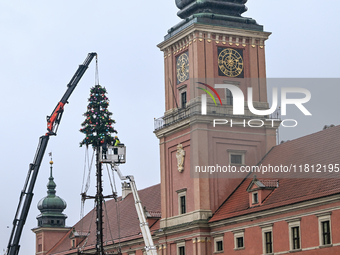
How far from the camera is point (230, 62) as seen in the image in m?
59.5

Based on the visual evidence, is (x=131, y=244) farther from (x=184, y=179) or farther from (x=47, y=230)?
(x=47, y=230)

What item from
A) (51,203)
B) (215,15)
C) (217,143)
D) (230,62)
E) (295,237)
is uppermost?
(215,15)

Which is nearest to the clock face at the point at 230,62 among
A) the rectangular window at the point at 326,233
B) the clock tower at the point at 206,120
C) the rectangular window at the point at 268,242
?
the clock tower at the point at 206,120

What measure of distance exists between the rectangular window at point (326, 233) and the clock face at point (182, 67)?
59.7ft

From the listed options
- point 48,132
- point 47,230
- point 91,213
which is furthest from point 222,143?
point 47,230

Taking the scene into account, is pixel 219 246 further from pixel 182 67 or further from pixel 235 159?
pixel 182 67

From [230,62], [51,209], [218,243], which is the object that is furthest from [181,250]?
[51,209]

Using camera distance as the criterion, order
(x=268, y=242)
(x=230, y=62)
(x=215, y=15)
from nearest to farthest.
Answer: (x=268, y=242) < (x=230, y=62) < (x=215, y=15)

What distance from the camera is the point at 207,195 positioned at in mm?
56812

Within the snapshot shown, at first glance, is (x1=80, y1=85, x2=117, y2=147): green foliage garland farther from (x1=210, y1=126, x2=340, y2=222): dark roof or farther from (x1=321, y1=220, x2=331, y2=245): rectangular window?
(x1=321, y1=220, x2=331, y2=245): rectangular window

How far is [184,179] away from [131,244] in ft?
40.7

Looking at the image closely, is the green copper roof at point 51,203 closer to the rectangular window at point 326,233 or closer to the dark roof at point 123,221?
the dark roof at point 123,221

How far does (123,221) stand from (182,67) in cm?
1985

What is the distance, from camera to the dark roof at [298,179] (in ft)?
156
